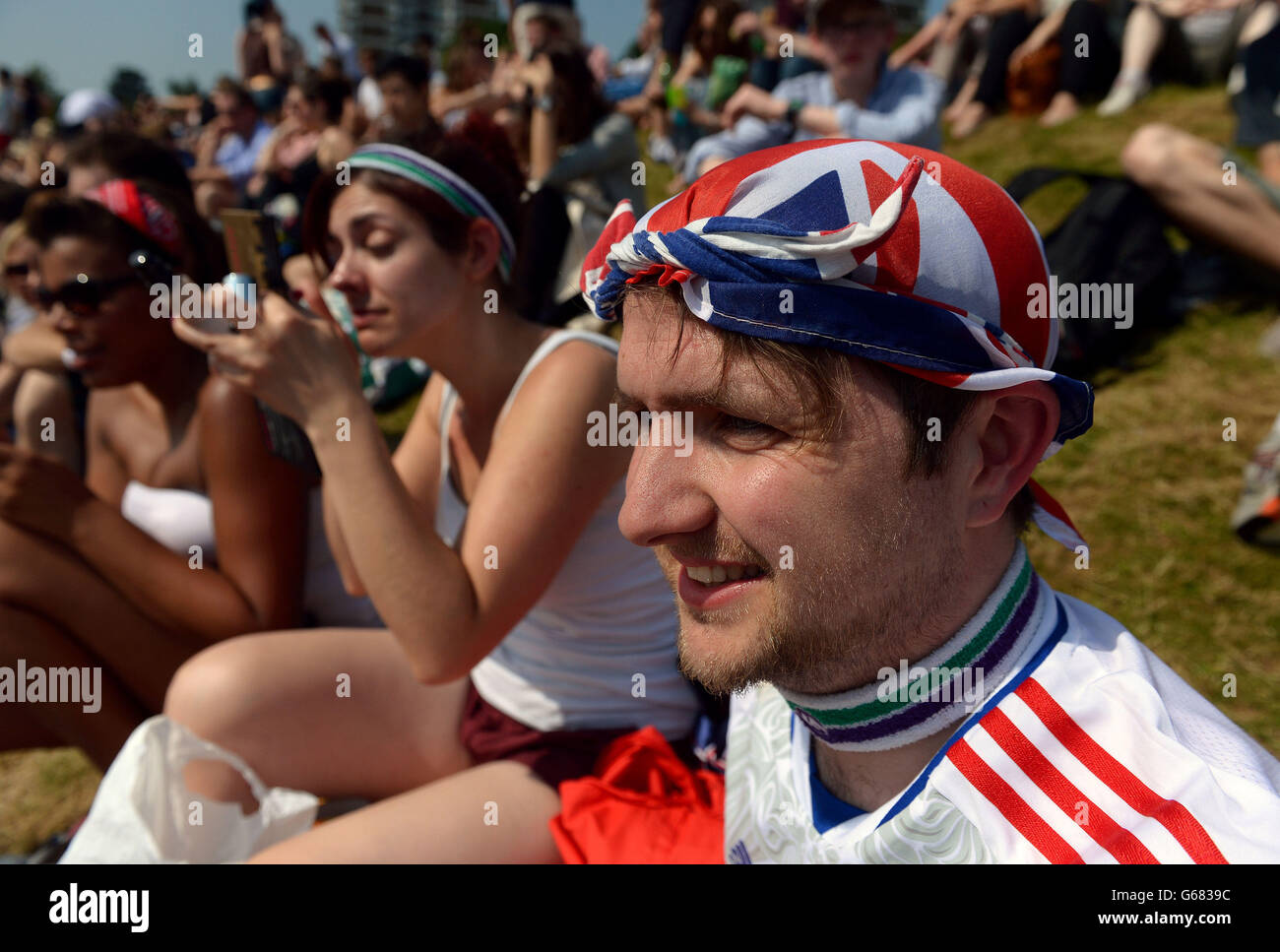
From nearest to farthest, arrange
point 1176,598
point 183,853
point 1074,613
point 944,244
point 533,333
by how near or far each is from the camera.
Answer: point 944,244 → point 1074,613 → point 183,853 → point 533,333 → point 1176,598

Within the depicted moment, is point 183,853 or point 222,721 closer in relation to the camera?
point 183,853

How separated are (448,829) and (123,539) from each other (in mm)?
1470

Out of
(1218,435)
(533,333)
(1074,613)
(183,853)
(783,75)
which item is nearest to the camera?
(1074,613)

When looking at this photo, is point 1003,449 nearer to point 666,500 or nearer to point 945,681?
point 945,681

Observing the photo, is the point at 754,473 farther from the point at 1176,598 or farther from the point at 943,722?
the point at 1176,598

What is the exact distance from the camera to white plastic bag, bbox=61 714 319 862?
187 cm

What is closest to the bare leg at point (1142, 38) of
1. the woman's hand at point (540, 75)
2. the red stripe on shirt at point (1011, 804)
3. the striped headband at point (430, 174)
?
the woman's hand at point (540, 75)

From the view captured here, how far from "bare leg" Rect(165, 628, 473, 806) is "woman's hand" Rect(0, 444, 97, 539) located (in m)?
0.65

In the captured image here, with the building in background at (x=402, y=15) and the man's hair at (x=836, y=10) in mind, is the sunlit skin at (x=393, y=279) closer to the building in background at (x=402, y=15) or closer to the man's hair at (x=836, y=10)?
the man's hair at (x=836, y=10)

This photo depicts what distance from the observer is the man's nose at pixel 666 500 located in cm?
117

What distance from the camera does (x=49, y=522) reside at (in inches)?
99.3
